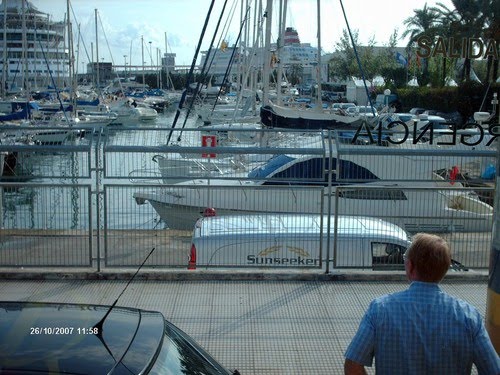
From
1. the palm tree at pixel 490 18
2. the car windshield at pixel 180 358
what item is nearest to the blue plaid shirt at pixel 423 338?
the car windshield at pixel 180 358

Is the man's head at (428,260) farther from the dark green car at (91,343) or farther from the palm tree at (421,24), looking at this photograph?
the palm tree at (421,24)

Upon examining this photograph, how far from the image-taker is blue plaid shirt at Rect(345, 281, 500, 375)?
3490 mm

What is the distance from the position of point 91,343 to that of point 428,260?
1.73m

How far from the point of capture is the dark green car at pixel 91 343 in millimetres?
2893

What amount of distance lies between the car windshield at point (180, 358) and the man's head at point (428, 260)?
1180mm

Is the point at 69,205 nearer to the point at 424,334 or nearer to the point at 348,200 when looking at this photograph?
the point at 348,200

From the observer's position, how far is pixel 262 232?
9.61 meters

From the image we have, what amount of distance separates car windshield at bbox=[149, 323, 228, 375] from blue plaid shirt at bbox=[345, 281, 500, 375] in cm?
75

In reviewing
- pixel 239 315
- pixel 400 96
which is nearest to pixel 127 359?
pixel 239 315

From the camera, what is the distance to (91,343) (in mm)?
3131

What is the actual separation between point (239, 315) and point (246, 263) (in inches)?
102

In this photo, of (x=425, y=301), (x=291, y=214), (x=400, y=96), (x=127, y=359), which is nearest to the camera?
(x=127, y=359)

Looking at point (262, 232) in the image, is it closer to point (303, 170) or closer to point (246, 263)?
point (246, 263)

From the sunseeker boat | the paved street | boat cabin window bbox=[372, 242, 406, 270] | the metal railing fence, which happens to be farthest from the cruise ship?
the paved street
